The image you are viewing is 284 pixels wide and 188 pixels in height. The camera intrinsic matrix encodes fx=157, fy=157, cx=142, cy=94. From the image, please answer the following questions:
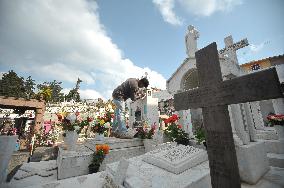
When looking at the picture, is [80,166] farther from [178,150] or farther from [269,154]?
[269,154]

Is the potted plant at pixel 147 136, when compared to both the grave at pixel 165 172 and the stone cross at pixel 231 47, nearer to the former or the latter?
the grave at pixel 165 172

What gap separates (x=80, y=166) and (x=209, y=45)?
13.7 ft

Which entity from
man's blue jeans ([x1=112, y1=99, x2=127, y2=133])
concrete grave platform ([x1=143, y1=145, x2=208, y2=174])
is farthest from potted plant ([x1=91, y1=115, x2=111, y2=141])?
concrete grave platform ([x1=143, y1=145, x2=208, y2=174])

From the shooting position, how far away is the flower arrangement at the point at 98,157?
427 cm

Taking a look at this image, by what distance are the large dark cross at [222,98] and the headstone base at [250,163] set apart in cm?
180

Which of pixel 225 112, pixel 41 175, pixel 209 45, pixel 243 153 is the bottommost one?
pixel 41 175

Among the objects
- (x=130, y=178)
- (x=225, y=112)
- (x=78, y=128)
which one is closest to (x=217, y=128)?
(x=225, y=112)

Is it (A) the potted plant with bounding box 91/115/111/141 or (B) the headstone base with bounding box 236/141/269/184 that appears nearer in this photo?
(B) the headstone base with bounding box 236/141/269/184

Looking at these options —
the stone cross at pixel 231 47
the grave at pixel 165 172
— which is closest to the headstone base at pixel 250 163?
the grave at pixel 165 172

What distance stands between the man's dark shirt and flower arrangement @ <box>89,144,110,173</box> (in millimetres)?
2231

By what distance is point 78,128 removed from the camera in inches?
197

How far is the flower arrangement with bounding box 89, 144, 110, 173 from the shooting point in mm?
4266

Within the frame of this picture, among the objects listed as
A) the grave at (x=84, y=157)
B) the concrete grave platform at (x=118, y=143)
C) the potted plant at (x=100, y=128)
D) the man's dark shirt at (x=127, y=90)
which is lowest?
the grave at (x=84, y=157)

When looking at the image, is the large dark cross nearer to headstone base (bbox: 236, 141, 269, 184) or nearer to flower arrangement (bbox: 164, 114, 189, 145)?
headstone base (bbox: 236, 141, 269, 184)
